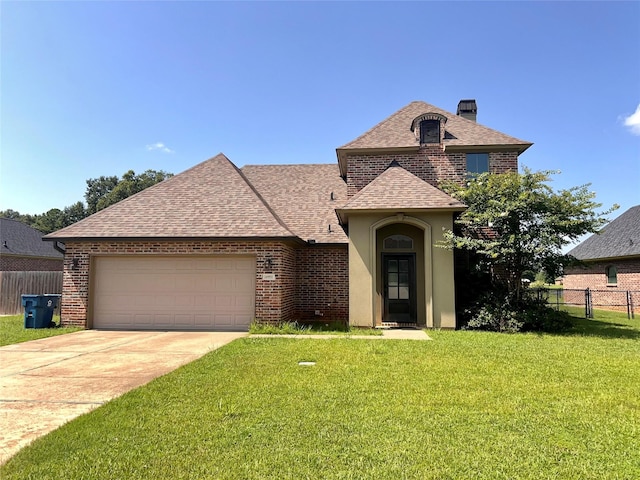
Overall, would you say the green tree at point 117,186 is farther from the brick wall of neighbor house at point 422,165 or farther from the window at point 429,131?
the window at point 429,131

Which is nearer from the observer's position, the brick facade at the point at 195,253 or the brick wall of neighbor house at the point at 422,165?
the brick facade at the point at 195,253

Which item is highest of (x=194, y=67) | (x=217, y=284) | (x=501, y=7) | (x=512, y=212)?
(x=501, y=7)

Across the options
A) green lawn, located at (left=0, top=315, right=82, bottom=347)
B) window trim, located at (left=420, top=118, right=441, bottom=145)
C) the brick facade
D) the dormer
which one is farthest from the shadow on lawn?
green lawn, located at (left=0, top=315, right=82, bottom=347)

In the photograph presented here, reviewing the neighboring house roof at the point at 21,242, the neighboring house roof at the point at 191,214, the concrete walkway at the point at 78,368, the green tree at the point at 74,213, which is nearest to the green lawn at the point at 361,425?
the concrete walkway at the point at 78,368

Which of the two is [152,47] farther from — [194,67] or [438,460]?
[438,460]

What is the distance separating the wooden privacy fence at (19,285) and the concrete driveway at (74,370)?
21.9 ft

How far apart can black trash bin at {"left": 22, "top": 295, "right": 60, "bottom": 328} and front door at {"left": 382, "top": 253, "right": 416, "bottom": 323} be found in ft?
34.8

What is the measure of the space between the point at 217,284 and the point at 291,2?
8.28m

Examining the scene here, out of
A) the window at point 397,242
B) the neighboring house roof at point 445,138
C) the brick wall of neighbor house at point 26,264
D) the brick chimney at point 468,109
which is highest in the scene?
the brick chimney at point 468,109

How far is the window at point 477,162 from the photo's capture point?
45.1 ft

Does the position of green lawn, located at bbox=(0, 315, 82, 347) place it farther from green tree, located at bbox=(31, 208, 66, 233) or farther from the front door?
green tree, located at bbox=(31, 208, 66, 233)

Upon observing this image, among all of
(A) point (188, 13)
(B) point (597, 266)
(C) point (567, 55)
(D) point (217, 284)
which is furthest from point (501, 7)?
(B) point (597, 266)

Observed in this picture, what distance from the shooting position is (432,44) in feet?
34.9

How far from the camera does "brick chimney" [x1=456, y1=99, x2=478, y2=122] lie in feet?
55.8
